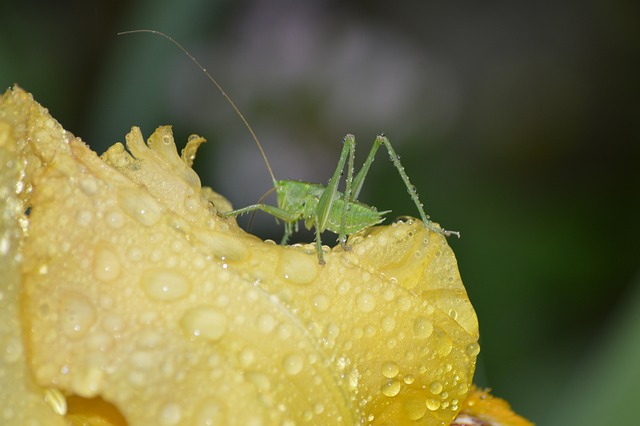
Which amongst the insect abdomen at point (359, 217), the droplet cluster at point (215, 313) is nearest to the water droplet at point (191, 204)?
the droplet cluster at point (215, 313)

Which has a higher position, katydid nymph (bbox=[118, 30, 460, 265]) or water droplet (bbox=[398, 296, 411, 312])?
water droplet (bbox=[398, 296, 411, 312])

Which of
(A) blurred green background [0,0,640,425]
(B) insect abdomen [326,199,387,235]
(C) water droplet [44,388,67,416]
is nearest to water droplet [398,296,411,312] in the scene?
(C) water droplet [44,388,67,416]

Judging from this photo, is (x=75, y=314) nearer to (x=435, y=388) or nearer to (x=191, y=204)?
(x=191, y=204)

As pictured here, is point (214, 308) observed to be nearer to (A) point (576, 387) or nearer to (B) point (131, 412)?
(B) point (131, 412)

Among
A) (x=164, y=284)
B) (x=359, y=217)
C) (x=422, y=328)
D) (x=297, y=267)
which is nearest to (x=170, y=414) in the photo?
(x=164, y=284)

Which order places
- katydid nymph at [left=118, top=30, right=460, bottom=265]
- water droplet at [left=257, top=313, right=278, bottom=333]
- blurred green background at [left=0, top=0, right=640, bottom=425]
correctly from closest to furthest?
water droplet at [left=257, top=313, right=278, bottom=333] → katydid nymph at [left=118, top=30, right=460, bottom=265] → blurred green background at [left=0, top=0, right=640, bottom=425]

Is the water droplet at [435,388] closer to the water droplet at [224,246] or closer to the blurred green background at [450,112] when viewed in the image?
the water droplet at [224,246]

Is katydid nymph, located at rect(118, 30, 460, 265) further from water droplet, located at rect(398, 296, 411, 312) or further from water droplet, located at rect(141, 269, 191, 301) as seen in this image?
water droplet, located at rect(141, 269, 191, 301)
